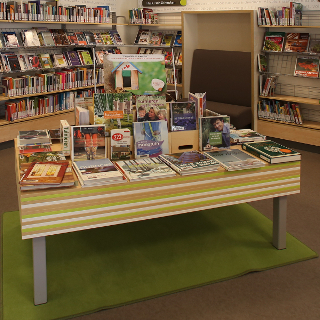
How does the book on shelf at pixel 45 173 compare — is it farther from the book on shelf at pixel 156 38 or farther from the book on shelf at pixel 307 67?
the book on shelf at pixel 156 38

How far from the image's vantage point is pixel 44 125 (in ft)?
20.6

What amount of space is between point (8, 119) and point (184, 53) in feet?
10.2

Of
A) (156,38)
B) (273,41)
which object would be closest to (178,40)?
(156,38)

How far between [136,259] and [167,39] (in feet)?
17.6

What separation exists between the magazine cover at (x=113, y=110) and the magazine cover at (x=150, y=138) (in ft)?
0.29

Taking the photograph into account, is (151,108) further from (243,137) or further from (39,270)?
(39,270)

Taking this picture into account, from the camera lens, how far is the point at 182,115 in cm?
303

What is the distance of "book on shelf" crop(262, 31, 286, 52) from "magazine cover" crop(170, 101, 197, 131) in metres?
3.21

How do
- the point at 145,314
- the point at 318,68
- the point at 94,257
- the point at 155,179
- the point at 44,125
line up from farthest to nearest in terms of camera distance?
the point at 44,125 → the point at 318,68 → the point at 94,257 → the point at 155,179 → the point at 145,314

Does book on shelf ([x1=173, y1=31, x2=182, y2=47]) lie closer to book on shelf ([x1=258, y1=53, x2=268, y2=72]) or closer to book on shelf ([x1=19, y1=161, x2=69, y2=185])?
book on shelf ([x1=258, y1=53, x2=268, y2=72])

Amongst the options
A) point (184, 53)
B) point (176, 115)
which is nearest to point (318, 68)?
point (184, 53)

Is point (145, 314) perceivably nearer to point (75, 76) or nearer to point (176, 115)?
point (176, 115)

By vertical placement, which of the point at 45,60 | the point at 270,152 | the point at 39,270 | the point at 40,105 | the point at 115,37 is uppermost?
the point at 115,37

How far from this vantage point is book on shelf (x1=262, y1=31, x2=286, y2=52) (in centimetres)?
569
